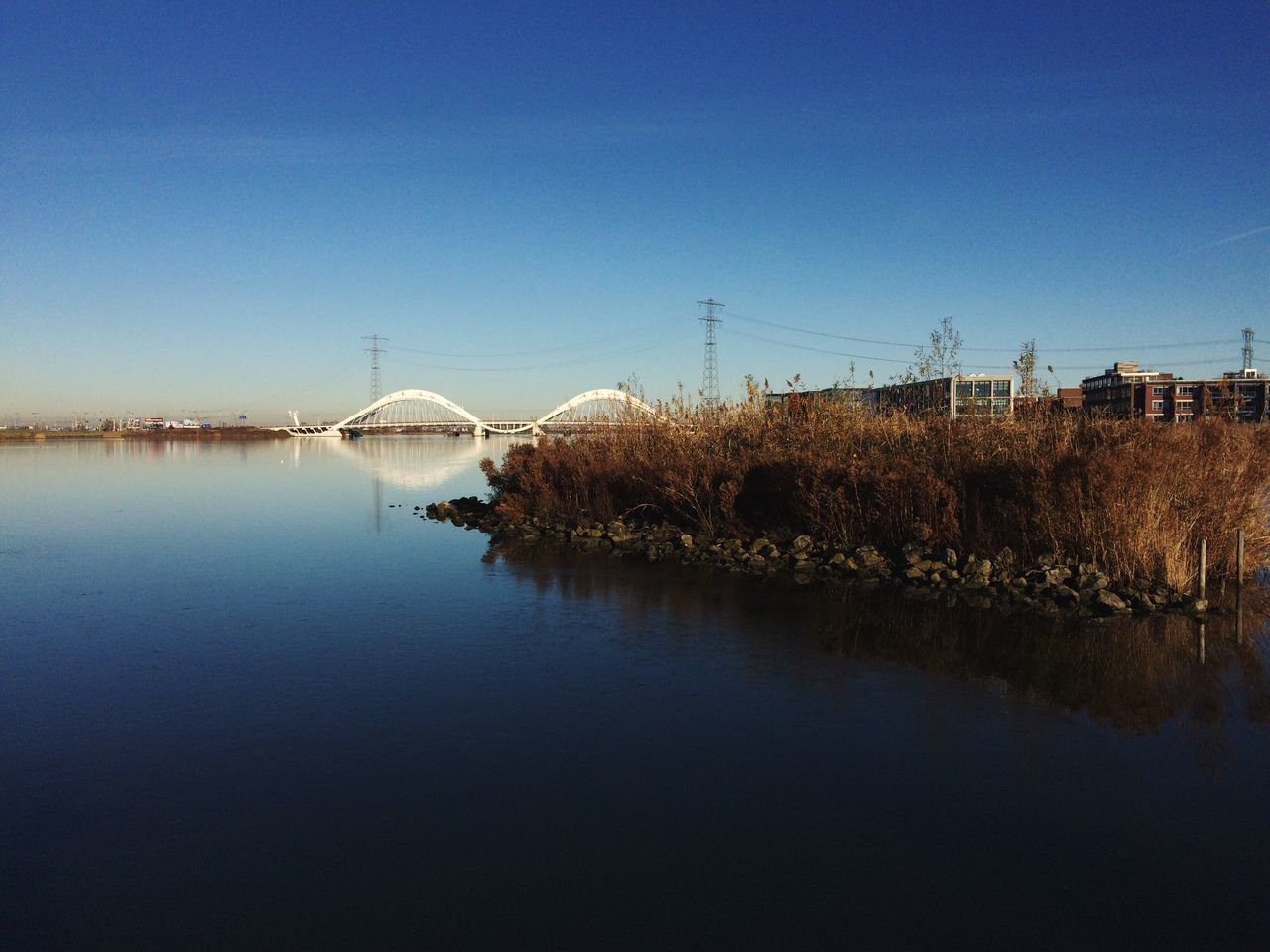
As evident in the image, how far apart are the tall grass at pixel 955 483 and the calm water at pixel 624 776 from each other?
2296 mm

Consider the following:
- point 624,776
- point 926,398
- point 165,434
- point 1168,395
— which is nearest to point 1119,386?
point 1168,395

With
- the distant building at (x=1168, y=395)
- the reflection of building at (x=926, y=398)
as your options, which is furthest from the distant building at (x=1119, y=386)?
the reflection of building at (x=926, y=398)

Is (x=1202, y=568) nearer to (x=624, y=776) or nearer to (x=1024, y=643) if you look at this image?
(x=1024, y=643)

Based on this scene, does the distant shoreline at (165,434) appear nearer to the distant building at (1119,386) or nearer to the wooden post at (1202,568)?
the distant building at (1119,386)

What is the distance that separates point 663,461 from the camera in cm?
2023

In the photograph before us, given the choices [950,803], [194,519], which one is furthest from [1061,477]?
[194,519]

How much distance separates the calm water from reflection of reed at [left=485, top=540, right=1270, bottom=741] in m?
0.06

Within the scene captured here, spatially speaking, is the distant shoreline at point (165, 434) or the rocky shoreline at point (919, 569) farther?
the distant shoreline at point (165, 434)

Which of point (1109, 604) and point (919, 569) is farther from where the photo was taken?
point (919, 569)

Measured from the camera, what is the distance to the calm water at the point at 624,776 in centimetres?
474

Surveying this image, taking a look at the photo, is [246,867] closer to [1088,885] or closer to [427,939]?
[427,939]

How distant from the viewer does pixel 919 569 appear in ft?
45.4

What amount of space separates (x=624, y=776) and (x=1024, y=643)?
602 cm

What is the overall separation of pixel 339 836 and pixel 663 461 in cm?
1516
